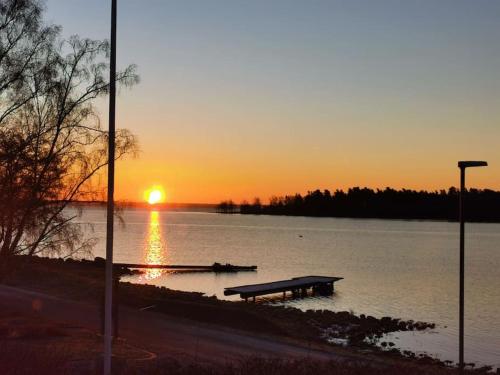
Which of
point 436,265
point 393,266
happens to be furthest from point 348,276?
point 436,265

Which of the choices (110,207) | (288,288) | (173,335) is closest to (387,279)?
(288,288)

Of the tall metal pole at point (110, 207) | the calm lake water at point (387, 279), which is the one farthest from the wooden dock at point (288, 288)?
the tall metal pole at point (110, 207)

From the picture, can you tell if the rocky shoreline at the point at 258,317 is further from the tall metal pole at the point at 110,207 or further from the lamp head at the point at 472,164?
the lamp head at the point at 472,164

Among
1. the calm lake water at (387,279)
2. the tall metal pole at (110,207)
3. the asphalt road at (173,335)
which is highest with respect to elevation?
the tall metal pole at (110,207)

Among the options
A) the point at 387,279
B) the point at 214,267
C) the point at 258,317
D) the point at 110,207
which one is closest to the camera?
the point at 110,207

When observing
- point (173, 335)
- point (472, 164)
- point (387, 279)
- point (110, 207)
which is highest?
point (472, 164)

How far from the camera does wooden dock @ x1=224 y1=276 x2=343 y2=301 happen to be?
169 ft

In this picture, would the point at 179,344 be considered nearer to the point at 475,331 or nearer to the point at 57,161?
the point at 57,161

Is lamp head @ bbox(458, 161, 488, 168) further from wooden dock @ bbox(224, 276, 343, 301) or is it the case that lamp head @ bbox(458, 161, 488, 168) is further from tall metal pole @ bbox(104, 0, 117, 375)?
wooden dock @ bbox(224, 276, 343, 301)

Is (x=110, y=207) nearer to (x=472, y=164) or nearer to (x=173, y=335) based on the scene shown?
(x=472, y=164)

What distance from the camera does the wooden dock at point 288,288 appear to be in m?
51.4

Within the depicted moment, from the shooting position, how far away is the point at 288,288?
56.5 m

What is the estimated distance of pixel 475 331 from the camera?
38.9 metres

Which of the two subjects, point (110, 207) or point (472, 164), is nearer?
point (110, 207)
